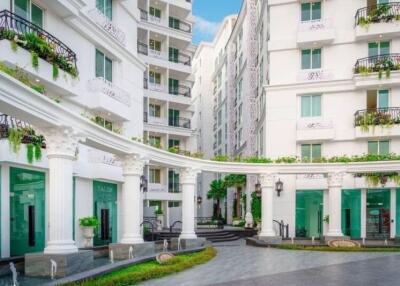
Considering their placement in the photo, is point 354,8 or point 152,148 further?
point 354,8

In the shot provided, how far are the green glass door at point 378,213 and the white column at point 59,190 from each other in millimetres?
20416

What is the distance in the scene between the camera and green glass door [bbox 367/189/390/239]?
26406mm

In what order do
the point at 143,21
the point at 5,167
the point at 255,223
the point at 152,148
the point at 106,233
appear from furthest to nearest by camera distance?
the point at 143,21
the point at 255,223
the point at 106,233
the point at 152,148
the point at 5,167

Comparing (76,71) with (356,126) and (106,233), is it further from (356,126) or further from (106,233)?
(356,126)

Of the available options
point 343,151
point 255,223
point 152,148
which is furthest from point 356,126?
point 152,148

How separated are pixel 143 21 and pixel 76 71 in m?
19.7

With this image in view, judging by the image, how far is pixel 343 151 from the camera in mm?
27375

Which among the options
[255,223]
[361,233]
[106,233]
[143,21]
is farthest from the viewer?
[143,21]

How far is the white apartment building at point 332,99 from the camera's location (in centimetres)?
2662

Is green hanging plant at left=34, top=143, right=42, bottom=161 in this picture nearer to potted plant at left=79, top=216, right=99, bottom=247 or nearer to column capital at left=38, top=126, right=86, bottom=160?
column capital at left=38, top=126, right=86, bottom=160

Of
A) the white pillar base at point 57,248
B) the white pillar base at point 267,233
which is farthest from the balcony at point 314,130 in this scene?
the white pillar base at point 57,248

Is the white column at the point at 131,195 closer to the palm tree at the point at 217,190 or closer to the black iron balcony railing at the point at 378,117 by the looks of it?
the black iron balcony railing at the point at 378,117

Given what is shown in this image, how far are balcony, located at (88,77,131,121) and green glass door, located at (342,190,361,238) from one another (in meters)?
14.5

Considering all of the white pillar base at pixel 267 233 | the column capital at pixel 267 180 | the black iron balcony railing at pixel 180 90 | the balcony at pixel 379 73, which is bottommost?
the white pillar base at pixel 267 233
